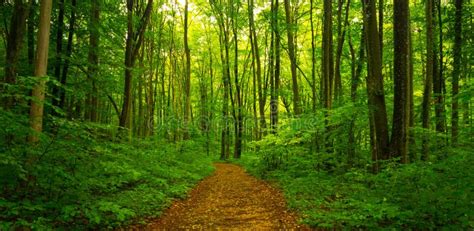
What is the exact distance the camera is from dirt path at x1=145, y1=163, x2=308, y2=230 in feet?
21.8

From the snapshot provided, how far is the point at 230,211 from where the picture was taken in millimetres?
8008

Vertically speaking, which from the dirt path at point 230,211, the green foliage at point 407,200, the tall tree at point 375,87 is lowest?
the dirt path at point 230,211

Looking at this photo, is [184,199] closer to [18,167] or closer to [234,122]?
[18,167]

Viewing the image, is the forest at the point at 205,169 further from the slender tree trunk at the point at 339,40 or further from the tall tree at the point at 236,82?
the tall tree at the point at 236,82

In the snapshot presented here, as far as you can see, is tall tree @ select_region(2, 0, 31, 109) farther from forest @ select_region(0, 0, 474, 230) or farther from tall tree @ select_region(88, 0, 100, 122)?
tall tree @ select_region(88, 0, 100, 122)

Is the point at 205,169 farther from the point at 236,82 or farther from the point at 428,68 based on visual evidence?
the point at 428,68

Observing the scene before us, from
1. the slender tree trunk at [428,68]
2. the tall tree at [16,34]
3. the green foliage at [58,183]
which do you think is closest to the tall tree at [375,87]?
the slender tree trunk at [428,68]

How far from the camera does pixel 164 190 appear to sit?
9617 mm

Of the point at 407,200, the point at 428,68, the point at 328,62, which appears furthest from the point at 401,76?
the point at 328,62

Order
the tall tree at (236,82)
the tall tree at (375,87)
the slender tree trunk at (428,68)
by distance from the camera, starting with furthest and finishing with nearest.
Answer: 1. the tall tree at (236,82)
2. the slender tree trunk at (428,68)
3. the tall tree at (375,87)

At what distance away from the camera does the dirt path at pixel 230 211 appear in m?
6.63

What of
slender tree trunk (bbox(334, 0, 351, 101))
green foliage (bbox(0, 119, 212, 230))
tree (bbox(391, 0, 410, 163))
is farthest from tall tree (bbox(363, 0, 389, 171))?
green foliage (bbox(0, 119, 212, 230))

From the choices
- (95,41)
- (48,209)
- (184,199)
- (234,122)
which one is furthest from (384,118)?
Answer: (234,122)

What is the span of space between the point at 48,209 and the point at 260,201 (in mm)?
5640
